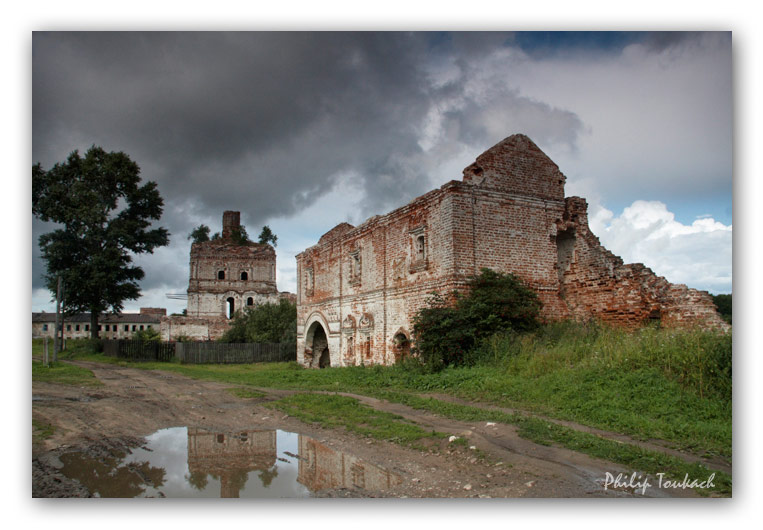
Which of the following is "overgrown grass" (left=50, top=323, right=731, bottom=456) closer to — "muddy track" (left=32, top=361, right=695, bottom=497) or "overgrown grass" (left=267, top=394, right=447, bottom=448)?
"muddy track" (left=32, top=361, right=695, bottom=497)

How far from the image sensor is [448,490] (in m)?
4.82

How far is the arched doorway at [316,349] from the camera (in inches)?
861

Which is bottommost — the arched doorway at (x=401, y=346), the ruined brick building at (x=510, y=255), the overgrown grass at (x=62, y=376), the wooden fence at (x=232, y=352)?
the wooden fence at (x=232, y=352)

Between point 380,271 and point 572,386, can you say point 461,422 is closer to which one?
point 572,386

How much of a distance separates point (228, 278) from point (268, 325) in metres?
12.8

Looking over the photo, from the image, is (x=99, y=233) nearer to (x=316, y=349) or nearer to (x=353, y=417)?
(x=316, y=349)

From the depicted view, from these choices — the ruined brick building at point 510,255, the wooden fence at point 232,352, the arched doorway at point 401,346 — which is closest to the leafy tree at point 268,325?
the wooden fence at point 232,352

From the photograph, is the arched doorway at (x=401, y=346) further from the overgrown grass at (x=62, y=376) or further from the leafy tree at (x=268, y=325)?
the leafy tree at (x=268, y=325)

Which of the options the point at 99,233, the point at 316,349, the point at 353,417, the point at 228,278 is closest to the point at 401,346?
the point at 353,417

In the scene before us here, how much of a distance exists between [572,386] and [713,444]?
8.26 ft

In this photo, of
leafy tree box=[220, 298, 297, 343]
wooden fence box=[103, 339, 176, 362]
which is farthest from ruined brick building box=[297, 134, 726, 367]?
wooden fence box=[103, 339, 176, 362]

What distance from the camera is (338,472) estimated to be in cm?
560

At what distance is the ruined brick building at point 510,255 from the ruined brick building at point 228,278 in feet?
84.5
